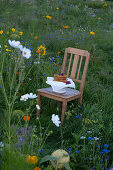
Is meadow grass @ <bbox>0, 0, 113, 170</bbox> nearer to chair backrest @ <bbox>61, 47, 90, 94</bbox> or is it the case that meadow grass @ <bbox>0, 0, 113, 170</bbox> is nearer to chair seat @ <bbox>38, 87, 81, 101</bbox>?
chair seat @ <bbox>38, 87, 81, 101</bbox>

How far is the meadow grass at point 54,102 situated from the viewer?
2.10 metres

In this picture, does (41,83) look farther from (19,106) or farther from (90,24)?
(90,24)

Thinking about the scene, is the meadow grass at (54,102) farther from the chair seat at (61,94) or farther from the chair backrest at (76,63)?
the chair backrest at (76,63)

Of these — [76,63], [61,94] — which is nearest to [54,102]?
[61,94]

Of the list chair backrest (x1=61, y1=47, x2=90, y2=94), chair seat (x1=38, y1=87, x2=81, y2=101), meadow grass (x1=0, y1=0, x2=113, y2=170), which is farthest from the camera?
chair backrest (x1=61, y1=47, x2=90, y2=94)

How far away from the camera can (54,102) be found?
3693mm

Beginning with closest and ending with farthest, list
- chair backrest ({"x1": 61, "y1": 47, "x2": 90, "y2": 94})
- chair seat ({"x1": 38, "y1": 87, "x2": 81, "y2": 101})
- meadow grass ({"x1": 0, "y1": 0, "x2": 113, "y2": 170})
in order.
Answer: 1. meadow grass ({"x1": 0, "y1": 0, "x2": 113, "y2": 170})
2. chair seat ({"x1": 38, "y1": 87, "x2": 81, "y2": 101})
3. chair backrest ({"x1": 61, "y1": 47, "x2": 90, "y2": 94})

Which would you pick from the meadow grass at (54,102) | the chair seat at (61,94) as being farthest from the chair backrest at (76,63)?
the meadow grass at (54,102)

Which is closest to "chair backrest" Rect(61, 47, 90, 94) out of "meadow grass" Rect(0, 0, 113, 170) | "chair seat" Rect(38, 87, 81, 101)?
"chair seat" Rect(38, 87, 81, 101)

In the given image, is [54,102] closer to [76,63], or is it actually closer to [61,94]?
[61,94]

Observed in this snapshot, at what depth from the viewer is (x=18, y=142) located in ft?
6.18

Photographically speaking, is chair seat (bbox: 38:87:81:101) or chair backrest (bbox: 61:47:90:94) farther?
chair backrest (bbox: 61:47:90:94)

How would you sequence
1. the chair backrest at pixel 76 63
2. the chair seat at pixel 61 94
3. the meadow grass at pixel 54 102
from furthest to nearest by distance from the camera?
the chair backrest at pixel 76 63
the chair seat at pixel 61 94
the meadow grass at pixel 54 102

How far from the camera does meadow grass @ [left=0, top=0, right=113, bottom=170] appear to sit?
210 centimetres
